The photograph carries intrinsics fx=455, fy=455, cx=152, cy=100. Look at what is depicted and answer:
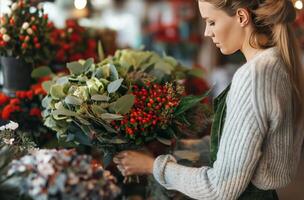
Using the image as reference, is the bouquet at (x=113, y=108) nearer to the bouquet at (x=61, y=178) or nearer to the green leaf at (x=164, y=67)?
the green leaf at (x=164, y=67)

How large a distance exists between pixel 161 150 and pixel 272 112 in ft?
1.61

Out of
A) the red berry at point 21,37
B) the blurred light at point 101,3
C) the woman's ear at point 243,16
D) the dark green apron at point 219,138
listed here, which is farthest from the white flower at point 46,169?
the blurred light at point 101,3

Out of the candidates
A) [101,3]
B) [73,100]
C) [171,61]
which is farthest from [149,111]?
[101,3]

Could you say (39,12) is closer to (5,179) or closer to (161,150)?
(161,150)

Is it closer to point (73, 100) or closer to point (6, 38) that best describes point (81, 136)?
point (73, 100)

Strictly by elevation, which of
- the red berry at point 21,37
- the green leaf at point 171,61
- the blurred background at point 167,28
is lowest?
the blurred background at point 167,28

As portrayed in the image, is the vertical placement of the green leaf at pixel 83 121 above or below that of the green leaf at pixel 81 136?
above

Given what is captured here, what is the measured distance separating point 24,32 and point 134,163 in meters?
0.76

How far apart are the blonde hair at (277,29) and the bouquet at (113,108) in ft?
0.91

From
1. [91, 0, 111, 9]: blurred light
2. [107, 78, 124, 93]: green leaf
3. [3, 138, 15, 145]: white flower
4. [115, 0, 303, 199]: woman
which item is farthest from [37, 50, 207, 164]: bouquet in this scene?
[91, 0, 111, 9]: blurred light

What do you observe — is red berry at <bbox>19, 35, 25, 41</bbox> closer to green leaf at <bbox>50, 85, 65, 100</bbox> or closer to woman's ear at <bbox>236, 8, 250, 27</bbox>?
green leaf at <bbox>50, 85, 65, 100</bbox>

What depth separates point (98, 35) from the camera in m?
2.57

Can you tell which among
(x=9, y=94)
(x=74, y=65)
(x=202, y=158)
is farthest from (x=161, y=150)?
(x=9, y=94)

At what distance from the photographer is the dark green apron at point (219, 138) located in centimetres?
124
